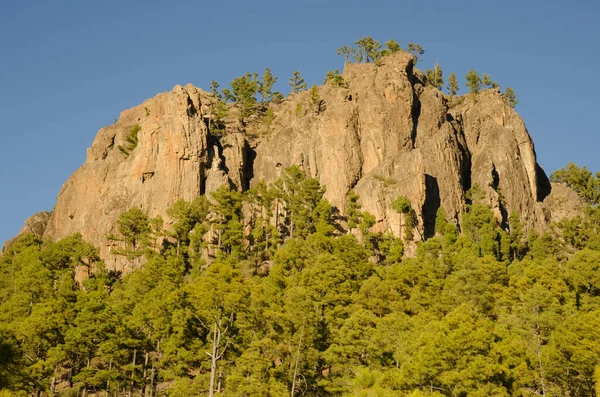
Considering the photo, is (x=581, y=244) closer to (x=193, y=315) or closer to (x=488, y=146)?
(x=488, y=146)

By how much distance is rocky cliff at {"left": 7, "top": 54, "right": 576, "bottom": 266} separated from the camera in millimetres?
91438

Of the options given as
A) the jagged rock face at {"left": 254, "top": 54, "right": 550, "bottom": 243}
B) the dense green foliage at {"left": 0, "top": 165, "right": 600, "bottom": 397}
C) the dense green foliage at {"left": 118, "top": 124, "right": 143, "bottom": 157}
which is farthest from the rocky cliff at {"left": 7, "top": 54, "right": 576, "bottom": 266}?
the dense green foliage at {"left": 0, "top": 165, "right": 600, "bottom": 397}

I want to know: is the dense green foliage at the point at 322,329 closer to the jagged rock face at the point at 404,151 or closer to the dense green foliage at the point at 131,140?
the jagged rock face at the point at 404,151

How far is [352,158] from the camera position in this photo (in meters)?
95.1

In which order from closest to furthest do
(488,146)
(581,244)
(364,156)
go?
(581,244) < (364,156) < (488,146)

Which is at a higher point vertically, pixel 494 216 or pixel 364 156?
pixel 364 156

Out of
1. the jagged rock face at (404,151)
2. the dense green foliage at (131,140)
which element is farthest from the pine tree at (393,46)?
the dense green foliage at (131,140)

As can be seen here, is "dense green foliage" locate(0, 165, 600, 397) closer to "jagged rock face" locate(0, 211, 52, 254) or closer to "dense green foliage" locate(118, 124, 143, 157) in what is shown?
"dense green foliage" locate(118, 124, 143, 157)

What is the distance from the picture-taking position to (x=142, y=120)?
340ft

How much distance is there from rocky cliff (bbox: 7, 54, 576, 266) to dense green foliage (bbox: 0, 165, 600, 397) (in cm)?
1864

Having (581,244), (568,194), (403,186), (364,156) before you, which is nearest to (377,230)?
(403,186)

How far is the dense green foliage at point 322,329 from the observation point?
3694cm

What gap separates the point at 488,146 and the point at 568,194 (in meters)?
13.3

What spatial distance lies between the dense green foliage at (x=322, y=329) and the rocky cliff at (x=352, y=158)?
1864cm
